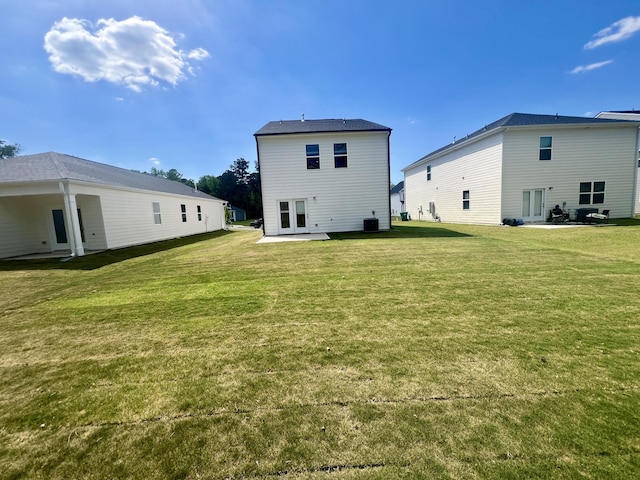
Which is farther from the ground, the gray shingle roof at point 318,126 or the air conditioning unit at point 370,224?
the gray shingle roof at point 318,126

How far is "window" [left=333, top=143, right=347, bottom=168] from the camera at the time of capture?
14836mm

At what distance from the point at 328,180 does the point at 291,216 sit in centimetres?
282

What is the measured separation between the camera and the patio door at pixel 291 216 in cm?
1500

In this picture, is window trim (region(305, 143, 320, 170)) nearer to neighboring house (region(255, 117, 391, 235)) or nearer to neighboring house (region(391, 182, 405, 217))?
neighboring house (region(255, 117, 391, 235))

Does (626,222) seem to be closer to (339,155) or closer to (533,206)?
(533,206)

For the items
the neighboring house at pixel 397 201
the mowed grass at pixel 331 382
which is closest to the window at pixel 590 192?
the mowed grass at pixel 331 382

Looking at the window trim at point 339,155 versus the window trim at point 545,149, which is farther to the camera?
the window trim at point 545,149

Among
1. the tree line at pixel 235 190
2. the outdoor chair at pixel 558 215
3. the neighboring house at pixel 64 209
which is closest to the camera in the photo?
the neighboring house at pixel 64 209

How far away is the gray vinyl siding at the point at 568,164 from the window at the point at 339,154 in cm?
940

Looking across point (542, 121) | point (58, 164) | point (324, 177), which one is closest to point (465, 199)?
point (542, 121)

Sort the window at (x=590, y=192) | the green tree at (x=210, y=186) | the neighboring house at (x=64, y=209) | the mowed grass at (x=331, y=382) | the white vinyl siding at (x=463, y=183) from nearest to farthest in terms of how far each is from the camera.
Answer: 1. the mowed grass at (x=331, y=382)
2. the neighboring house at (x=64, y=209)
3. the window at (x=590, y=192)
4. the white vinyl siding at (x=463, y=183)
5. the green tree at (x=210, y=186)

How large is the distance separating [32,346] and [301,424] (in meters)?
3.64

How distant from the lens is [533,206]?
16.3 metres

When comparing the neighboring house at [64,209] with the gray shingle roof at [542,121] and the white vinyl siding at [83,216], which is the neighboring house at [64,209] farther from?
the gray shingle roof at [542,121]
